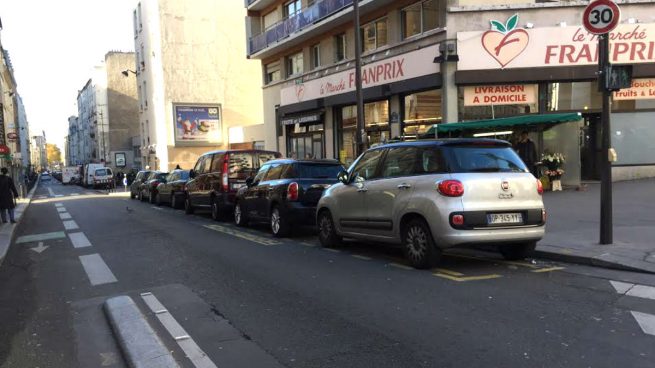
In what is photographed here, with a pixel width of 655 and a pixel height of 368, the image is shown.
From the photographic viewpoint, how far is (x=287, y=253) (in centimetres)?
934

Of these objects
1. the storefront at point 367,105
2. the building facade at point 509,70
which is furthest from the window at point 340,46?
the building facade at point 509,70

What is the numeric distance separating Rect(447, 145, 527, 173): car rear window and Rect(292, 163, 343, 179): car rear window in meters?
4.60

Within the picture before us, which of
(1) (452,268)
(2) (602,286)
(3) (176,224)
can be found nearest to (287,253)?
(1) (452,268)

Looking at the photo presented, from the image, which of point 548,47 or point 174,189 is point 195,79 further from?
point 548,47

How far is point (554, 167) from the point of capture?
16.2 m

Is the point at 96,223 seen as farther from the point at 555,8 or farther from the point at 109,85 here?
the point at 109,85

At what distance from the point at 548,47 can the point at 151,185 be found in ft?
56.3

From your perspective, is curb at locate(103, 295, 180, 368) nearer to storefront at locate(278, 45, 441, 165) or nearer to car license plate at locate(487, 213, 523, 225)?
car license plate at locate(487, 213, 523, 225)

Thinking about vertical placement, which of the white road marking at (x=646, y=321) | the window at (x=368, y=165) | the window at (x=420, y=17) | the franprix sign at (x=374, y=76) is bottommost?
the white road marking at (x=646, y=321)

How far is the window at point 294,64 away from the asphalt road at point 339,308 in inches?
789

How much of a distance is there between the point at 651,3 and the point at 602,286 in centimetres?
1483

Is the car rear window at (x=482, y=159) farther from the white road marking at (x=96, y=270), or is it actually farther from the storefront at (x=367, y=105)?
the storefront at (x=367, y=105)

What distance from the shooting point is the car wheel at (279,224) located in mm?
11239

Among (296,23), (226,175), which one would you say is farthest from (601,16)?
(296,23)
